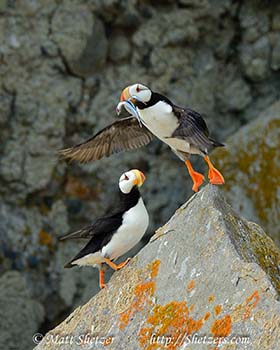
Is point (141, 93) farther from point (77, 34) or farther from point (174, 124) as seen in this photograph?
point (77, 34)

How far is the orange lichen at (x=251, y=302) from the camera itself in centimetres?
412

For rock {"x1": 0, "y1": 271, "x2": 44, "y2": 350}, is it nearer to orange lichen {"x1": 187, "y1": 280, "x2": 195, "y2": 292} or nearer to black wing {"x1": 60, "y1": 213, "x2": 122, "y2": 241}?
black wing {"x1": 60, "y1": 213, "x2": 122, "y2": 241}

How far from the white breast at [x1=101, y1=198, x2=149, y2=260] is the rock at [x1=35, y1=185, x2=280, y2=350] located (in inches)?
22.8

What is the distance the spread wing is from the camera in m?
6.82

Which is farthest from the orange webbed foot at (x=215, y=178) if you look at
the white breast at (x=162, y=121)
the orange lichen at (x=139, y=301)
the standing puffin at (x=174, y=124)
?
the orange lichen at (x=139, y=301)

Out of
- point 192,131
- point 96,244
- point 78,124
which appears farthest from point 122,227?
point 78,124

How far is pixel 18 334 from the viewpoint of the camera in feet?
28.1

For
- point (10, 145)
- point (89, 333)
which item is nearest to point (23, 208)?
point (10, 145)

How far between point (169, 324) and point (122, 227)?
1.26 meters

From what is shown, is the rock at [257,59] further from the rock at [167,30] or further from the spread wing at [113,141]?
the spread wing at [113,141]

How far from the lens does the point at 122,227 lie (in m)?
5.61

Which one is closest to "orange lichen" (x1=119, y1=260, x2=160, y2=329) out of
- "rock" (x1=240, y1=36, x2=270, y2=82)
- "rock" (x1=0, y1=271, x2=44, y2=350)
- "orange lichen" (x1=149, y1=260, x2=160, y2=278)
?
"orange lichen" (x1=149, y1=260, x2=160, y2=278)

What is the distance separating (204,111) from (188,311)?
194 inches

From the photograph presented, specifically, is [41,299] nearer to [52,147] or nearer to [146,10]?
[52,147]
